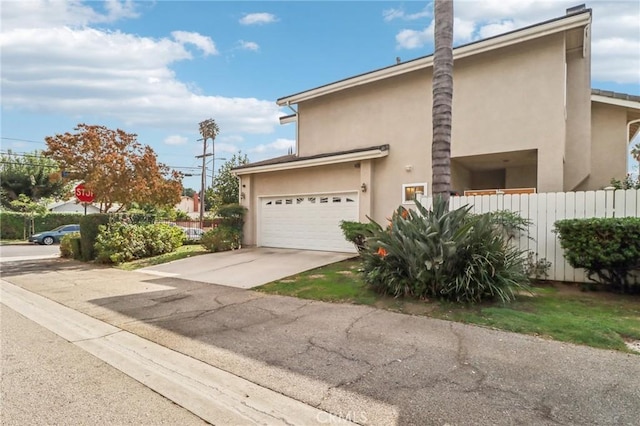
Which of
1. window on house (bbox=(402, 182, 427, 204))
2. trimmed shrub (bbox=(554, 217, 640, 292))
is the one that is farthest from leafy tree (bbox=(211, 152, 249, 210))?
trimmed shrub (bbox=(554, 217, 640, 292))

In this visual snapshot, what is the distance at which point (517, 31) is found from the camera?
10.4 metres

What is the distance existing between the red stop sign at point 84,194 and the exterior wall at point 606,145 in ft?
58.4

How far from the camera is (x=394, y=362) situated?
3965mm

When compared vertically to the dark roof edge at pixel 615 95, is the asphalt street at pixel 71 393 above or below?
below

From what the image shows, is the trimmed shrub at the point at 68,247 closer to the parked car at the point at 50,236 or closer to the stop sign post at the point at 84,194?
the stop sign post at the point at 84,194

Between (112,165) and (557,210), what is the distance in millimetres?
14571

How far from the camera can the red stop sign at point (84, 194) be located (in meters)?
13.8

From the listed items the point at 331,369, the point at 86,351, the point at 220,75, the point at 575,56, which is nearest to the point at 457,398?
the point at 331,369

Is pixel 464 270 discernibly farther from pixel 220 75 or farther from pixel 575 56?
pixel 220 75

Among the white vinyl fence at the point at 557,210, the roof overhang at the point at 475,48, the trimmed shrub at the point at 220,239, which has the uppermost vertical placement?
the roof overhang at the point at 475,48

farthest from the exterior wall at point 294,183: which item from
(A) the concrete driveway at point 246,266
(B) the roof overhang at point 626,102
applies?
(B) the roof overhang at point 626,102

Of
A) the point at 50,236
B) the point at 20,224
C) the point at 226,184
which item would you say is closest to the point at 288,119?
the point at 226,184

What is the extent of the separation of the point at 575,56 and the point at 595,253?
28.1 ft

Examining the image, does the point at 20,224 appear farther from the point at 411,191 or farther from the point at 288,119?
the point at 411,191
